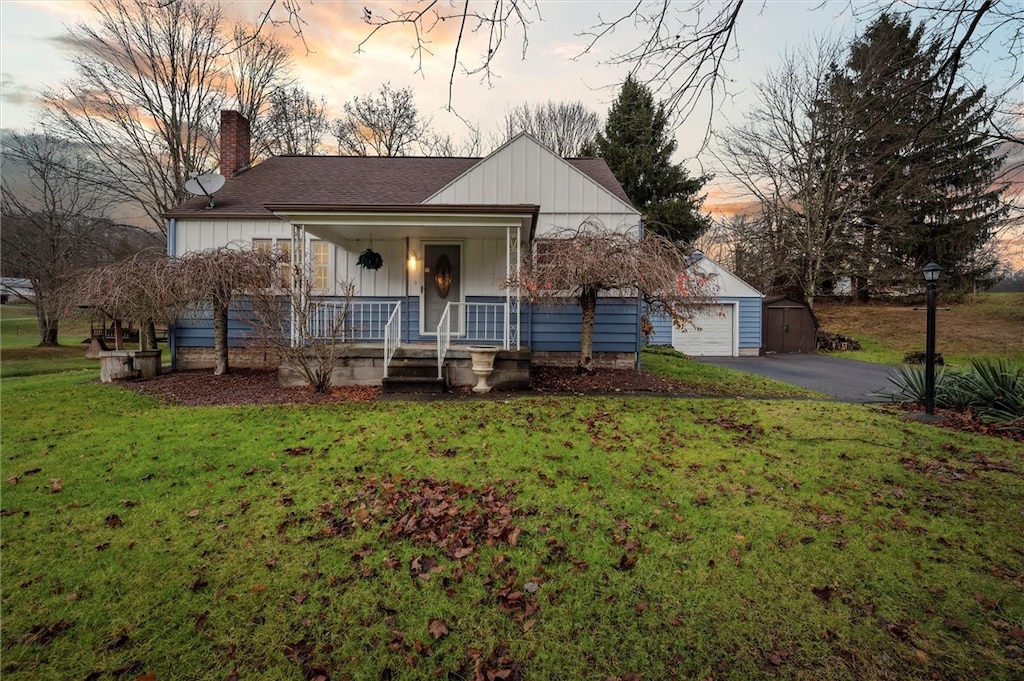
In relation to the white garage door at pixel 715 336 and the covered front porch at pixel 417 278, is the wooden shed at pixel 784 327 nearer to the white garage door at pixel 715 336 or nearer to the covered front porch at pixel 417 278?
the white garage door at pixel 715 336

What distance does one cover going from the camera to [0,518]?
3451 millimetres

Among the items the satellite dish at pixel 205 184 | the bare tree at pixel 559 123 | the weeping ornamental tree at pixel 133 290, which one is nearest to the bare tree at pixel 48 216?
the satellite dish at pixel 205 184

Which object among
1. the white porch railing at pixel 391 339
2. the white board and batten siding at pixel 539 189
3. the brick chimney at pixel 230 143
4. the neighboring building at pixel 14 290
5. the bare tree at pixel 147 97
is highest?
the bare tree at pixel 147 97

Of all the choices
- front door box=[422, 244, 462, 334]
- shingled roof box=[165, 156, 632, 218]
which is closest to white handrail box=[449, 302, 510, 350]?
front door box=[422, 244, 462, 334]

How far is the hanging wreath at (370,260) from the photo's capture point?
415 inches

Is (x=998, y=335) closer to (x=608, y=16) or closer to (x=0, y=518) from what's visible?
(x=608, y=16)

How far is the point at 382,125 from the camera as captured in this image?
23406mm

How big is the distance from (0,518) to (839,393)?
40.6 feet

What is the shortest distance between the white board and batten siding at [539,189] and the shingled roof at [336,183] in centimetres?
61

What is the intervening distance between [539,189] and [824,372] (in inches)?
390

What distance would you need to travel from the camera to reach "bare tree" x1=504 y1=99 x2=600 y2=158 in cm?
2627

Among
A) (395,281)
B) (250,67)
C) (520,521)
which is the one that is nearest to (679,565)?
(520,521)

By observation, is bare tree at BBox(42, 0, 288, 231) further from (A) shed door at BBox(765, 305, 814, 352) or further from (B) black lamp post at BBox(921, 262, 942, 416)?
(A) shed door at BBox(765, 305, 814, 352)

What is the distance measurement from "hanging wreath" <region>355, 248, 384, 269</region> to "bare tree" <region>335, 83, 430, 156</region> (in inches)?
606
